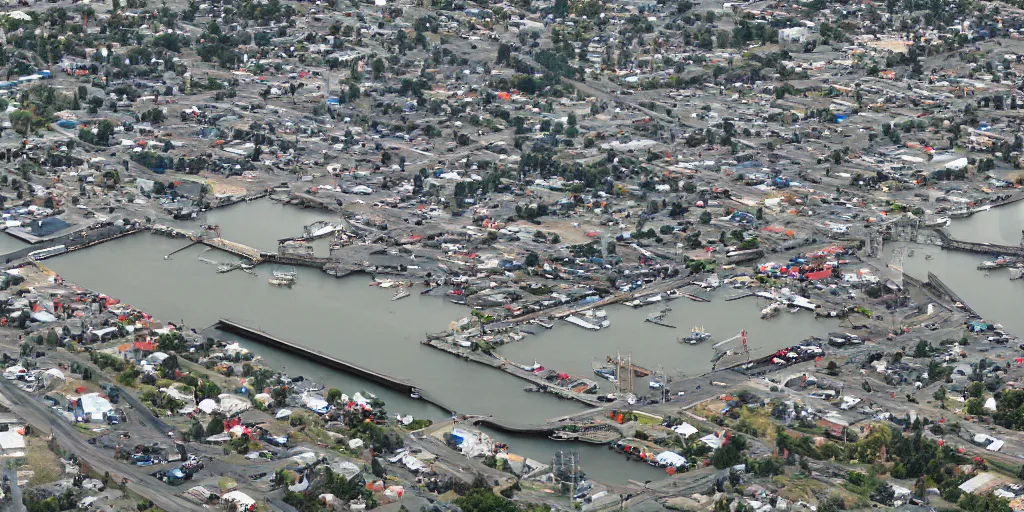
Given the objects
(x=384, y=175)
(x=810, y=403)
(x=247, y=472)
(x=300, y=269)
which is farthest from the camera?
(x=384, y=175)

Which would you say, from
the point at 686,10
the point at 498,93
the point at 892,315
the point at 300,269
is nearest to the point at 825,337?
the point at 892,315

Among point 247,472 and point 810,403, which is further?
point 810,403

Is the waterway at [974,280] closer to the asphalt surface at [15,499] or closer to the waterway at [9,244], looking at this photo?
the waterway at [9,244]

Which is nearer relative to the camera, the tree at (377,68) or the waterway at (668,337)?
the waterway at (668,337)

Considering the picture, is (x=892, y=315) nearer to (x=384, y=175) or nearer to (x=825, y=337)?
(x=825, y=337)

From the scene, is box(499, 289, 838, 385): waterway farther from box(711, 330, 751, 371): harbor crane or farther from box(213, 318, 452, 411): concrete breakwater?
box(213, 318, 452, 411): concrete breakwater

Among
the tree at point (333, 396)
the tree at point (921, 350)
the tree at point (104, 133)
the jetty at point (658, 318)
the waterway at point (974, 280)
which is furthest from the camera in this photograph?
the tree at point (104, 133)

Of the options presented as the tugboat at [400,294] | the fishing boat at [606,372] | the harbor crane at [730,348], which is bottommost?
the tugboat at [400,294]

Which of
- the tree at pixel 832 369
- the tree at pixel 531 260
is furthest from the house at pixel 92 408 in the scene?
the tree at pixel 832 369
